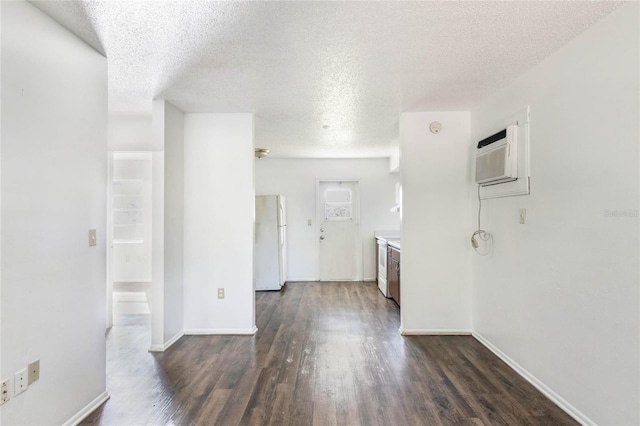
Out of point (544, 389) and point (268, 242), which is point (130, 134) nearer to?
point (268, 242)

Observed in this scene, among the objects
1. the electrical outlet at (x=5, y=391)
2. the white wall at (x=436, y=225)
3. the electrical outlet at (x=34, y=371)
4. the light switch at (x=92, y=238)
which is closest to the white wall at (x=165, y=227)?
Answer: the light switch at (x=92, y=238)

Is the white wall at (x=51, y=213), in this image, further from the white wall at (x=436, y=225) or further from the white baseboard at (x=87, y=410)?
the white wall at (x=436, y=225)

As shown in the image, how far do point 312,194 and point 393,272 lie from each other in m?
2.29

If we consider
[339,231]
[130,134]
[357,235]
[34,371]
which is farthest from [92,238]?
[357,235]

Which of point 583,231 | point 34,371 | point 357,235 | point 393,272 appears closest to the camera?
point 34,371

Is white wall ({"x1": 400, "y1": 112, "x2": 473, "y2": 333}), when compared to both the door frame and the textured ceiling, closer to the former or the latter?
the textured ceiling

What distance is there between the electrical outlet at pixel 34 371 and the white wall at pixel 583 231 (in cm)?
306

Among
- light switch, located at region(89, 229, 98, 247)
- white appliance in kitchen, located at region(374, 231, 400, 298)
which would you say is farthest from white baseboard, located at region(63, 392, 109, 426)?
white appliance in kitchen, located at region(374, 231, 400, 298)

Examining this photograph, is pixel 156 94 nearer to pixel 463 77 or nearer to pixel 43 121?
pixel 43 121

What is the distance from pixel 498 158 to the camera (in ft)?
8.79

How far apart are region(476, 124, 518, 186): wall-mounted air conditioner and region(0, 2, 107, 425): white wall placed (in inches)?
118

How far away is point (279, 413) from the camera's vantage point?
2.03 metres

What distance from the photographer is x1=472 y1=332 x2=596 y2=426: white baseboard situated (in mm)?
1923

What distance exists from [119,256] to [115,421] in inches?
101
